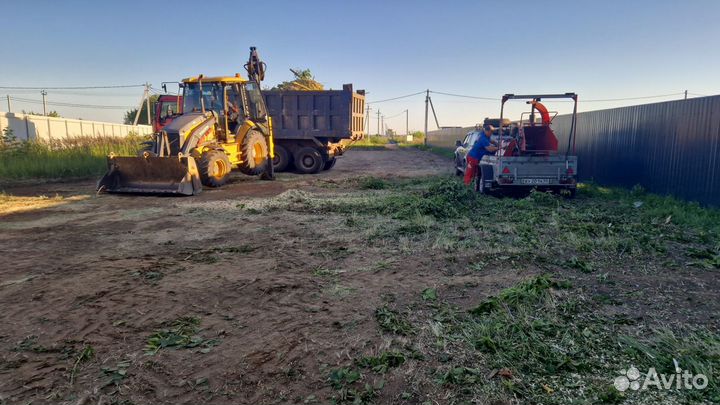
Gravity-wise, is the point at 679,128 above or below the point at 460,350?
above

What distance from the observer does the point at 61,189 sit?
43.7 feet

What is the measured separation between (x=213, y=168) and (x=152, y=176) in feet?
4.93

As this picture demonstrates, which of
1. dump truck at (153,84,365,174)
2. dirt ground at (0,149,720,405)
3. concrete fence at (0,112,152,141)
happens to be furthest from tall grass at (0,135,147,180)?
dirt ground at (0,149,720,405)

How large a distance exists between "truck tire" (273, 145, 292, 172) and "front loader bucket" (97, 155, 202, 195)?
630 centimetres

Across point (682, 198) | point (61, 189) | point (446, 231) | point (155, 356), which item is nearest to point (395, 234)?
point (446, 231)

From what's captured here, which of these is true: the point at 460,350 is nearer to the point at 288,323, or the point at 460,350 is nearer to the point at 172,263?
the point at 288,323

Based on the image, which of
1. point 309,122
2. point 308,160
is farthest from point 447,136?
point 309,122

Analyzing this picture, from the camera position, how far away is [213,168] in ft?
38.7

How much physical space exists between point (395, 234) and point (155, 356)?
14.0 feet

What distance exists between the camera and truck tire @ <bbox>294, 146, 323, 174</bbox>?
56.7 ft

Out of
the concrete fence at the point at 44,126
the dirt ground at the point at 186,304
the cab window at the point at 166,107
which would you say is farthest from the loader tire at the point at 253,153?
the concrete fence at the point at 44,126

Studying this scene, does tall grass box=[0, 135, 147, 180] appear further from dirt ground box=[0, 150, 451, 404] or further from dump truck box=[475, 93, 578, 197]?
dump truck box=[475, 93, 578, 197]

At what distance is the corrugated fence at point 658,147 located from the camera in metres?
9.30

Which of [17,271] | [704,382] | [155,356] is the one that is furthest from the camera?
[17,271]
